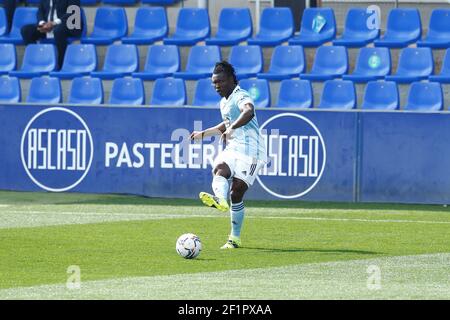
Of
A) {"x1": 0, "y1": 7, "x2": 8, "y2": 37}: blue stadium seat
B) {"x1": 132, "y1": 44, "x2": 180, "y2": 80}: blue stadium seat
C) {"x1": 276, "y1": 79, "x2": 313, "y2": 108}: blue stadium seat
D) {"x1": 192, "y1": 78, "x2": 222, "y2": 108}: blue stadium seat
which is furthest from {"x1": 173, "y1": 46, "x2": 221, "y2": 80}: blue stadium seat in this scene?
{"x1": 0, "y1": 7, "x2": 8, "y2": 37}: blue stadium seat

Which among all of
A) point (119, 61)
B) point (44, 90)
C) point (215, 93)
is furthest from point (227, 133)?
point (119, 61)

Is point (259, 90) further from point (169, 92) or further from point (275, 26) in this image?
point (275, 26)

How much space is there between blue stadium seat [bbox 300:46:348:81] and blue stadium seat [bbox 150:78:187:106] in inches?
79.7

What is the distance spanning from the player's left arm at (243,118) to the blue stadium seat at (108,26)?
9863 millimetres

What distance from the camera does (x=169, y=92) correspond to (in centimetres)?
2175

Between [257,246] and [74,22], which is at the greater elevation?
[74,22]

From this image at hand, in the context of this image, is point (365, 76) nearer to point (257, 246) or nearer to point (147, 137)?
point (147, 137)

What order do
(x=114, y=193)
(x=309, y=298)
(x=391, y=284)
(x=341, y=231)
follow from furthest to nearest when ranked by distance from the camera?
(x=114, y=193) → (x=341, y=231) → (x=391, y=284) → (x=309, y=298)

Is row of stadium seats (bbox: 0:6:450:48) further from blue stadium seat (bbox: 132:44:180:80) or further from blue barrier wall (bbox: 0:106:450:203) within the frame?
blue barrier wall (bbox: 0:106:450:203)

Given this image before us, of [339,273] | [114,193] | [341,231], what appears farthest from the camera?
[114,193]

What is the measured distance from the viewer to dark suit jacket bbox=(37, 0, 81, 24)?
23531mm

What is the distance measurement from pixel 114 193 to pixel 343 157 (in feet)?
12.4

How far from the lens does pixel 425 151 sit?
19.4m

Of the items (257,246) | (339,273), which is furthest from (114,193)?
(339,273)
